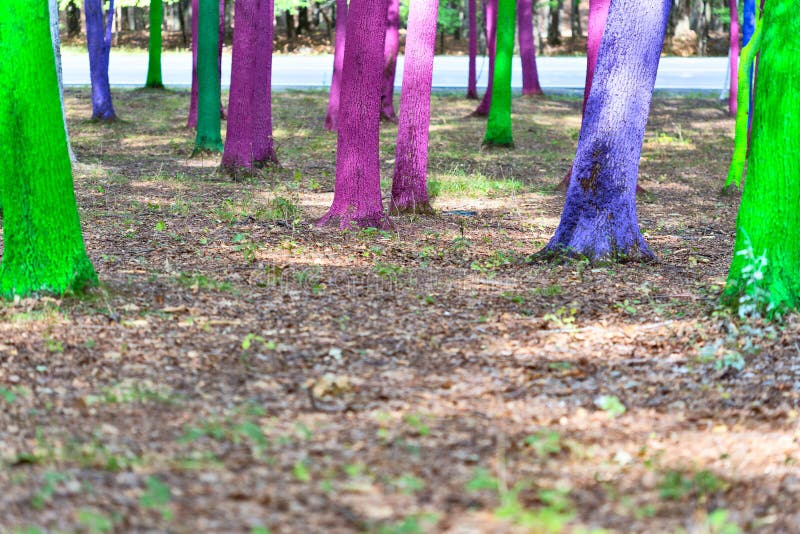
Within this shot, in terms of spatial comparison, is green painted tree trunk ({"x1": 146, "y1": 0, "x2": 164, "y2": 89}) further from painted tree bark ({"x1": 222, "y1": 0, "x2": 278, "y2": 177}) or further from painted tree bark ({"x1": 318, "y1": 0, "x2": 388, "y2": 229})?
painted tree bark ({"x1": 318, "y1": 0, "x2": 388, "y2": 229})

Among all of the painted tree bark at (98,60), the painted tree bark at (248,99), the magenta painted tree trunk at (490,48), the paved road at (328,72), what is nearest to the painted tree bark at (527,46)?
the magenta painted tree trunk at (490,48)

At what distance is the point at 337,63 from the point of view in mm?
20688

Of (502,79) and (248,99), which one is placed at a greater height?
(502,79)

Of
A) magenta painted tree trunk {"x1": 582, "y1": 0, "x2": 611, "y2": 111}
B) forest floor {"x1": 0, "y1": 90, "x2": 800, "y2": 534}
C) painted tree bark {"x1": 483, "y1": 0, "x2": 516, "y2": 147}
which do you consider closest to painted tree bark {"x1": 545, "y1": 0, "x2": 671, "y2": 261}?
forest floor {"x1": 0, "y1": 90, "x2": 800, "y2": 534}

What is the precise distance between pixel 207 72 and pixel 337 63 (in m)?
4.54

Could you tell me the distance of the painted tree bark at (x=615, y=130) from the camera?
895 centimetres

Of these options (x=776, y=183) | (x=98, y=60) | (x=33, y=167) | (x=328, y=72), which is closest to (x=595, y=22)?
(x=776, y=183)

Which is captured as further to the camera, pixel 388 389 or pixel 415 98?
pixel 415 98

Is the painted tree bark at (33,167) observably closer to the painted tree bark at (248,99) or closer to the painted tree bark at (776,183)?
the painted tree bark at (776,183)

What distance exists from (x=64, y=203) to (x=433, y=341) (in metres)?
2.91

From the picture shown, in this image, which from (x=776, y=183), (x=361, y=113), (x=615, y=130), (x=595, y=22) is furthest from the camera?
(x=595, y=22)

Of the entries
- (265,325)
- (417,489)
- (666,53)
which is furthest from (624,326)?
(666,53)

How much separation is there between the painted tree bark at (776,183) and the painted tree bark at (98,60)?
17.5 meters

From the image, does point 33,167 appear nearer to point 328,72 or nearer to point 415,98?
point 415,98
